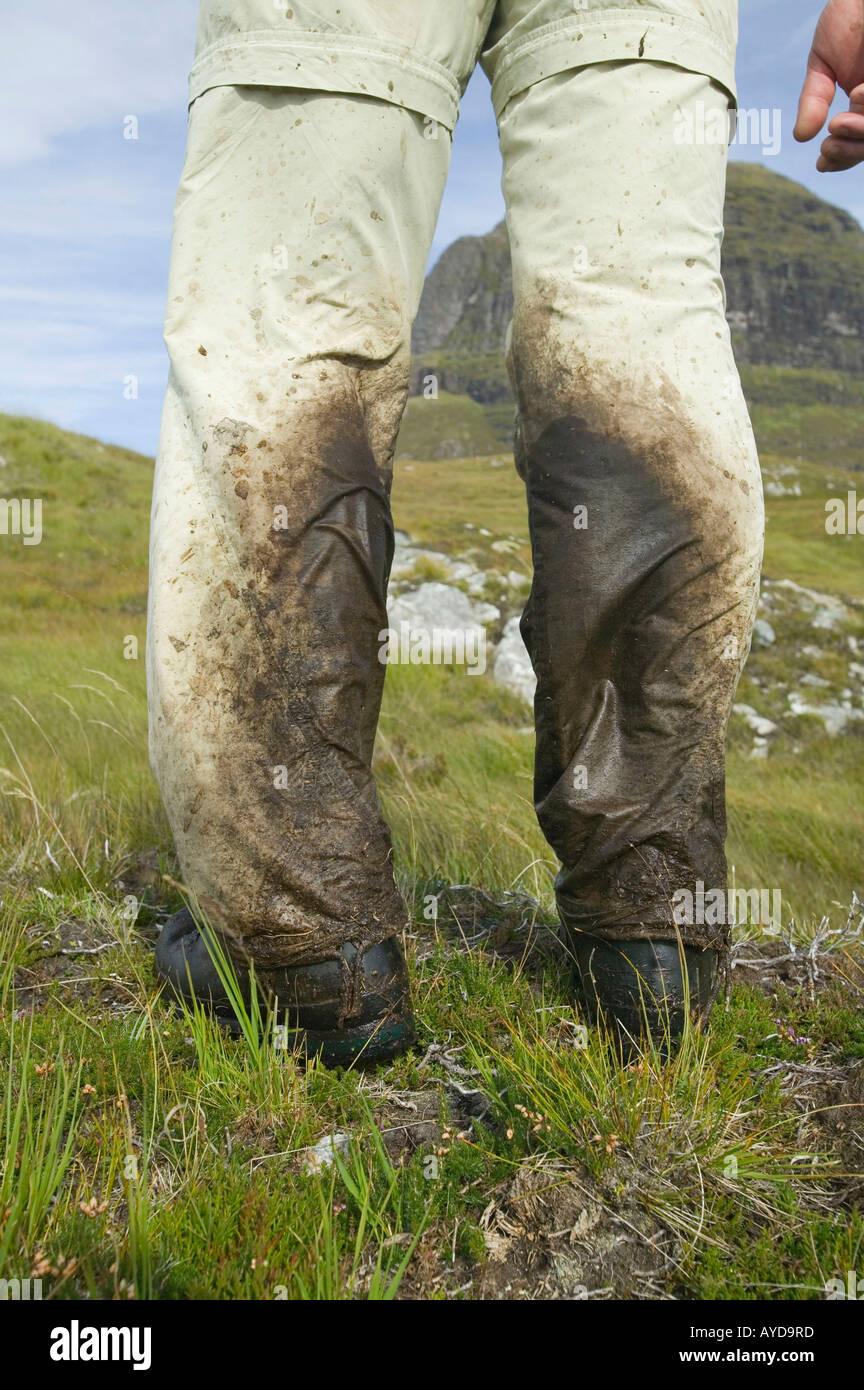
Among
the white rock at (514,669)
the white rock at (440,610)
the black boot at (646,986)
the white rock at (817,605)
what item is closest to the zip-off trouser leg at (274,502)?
the black boot at (646,986)

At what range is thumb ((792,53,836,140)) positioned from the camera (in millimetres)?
2188

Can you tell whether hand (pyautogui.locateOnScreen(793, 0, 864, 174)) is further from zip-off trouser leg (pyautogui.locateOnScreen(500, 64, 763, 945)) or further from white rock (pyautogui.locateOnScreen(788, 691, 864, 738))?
white rock (pyautogui.locateOnScreen(788, 691, 864, 738))

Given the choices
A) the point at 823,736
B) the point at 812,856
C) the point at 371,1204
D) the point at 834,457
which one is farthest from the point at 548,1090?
the point at 834,457

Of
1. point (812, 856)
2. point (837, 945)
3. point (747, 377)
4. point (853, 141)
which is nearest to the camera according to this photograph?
point (853, 141)

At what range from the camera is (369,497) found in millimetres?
1903

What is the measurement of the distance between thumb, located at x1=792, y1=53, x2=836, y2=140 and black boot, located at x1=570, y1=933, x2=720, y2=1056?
1.87 metres

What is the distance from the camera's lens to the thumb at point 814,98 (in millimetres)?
2188

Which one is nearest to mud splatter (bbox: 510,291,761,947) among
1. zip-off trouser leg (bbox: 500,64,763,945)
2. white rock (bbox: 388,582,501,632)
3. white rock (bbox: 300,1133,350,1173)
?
zip-off trouser leg (bbox: 500,64,763,945)

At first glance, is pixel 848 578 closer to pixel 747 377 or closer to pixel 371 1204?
pixel 371 1204

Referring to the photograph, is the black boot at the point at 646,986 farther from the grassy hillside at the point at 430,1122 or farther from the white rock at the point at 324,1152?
the white rock at the point at 324,1152

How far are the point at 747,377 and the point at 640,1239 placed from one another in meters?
203

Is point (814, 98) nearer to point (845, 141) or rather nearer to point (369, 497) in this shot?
point (845, 141)

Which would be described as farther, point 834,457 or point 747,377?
point 747,377
